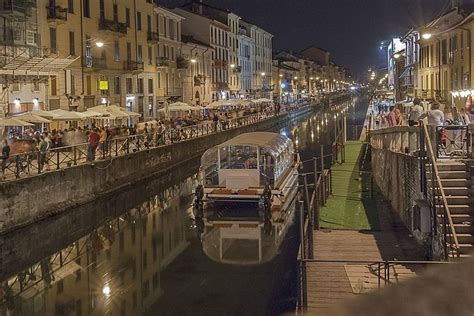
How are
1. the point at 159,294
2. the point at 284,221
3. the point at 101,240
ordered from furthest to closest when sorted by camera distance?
the point at 284,221 < the point at 101,240 < the point at 159,294

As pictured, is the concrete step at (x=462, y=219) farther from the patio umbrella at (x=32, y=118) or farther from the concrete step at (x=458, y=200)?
the patio umbrella at (x=32, y=118)

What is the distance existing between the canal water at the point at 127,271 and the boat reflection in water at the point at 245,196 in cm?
73

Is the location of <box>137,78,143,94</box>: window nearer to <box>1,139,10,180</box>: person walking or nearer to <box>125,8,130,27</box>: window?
<box>125,8,130,27</box>: window

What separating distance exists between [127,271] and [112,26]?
1416 inches

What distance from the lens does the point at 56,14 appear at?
141 feet

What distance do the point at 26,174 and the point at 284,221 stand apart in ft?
31.8

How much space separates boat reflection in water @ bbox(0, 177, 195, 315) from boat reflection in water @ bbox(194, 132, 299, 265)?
1.22 meters

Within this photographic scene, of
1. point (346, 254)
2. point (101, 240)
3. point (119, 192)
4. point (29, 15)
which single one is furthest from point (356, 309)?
point (29, 15)

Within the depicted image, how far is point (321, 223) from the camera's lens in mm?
20797

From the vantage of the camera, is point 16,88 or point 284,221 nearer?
point 284,221

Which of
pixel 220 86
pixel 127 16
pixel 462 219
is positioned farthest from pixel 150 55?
pixel 462 219

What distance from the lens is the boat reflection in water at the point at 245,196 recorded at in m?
23.8

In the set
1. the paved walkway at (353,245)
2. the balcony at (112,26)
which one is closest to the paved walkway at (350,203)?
the paved walkway at (353,245)

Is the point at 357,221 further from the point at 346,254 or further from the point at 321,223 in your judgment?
the point at 346,254
